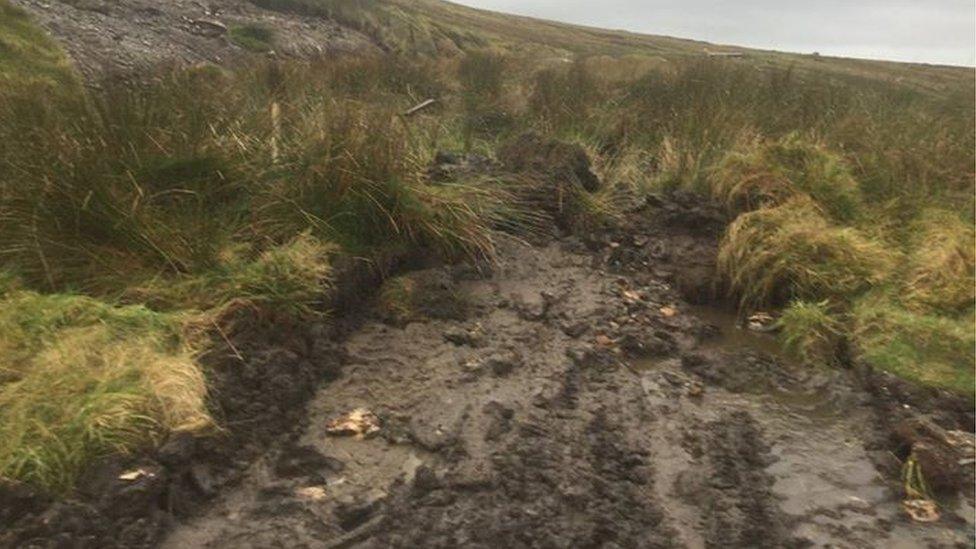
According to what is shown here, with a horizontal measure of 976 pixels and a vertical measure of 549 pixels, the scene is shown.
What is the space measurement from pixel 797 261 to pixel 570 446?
8.73 feet

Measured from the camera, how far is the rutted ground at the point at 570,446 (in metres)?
3.11

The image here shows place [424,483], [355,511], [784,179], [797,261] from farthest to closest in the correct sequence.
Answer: [784,179] → [797,261] → [424,483] → [355,511]

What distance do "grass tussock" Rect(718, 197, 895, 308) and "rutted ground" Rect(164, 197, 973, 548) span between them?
44cm

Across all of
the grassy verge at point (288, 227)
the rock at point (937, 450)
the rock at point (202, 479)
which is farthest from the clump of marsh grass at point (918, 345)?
the rock at point (202, 479)

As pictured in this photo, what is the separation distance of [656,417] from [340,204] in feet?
7.51

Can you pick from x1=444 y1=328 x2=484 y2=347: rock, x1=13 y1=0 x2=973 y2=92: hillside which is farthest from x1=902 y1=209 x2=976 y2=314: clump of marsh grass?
x1=13 y1=0 x2=973 y2=92: hillside

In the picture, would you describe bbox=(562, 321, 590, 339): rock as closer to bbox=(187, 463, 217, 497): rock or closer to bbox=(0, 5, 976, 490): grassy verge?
bbox=(0, 5, 976, 490): grassy verge

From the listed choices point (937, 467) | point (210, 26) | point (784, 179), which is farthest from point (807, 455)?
point (210, 26)

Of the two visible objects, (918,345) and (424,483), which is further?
(918,345)

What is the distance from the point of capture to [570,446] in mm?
3629

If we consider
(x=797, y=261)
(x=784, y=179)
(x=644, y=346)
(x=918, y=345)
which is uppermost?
(x=784, y=179)

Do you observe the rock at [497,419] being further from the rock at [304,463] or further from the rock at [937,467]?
the rock at [937,467]

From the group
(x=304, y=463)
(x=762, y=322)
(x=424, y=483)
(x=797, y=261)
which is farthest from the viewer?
(x=797, y=261)

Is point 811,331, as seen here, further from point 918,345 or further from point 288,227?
point 288,227
